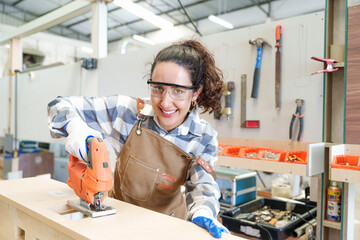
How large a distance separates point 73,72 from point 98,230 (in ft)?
8.78

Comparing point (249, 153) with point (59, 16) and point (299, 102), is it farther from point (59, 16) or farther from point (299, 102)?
point (59, 16)

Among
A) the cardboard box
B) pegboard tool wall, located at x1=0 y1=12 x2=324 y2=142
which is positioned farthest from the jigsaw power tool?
the cardboard box

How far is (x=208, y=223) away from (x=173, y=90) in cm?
50

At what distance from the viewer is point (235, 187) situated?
1.96 meters

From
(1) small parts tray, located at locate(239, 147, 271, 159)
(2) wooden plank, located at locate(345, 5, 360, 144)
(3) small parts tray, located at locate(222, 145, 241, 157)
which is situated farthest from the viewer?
(3) small parts tray, located at locate(222, 145, 241, 157)

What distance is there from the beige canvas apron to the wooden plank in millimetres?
870

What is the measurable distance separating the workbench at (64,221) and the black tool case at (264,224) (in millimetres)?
709

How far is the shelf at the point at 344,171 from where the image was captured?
1.23 meters

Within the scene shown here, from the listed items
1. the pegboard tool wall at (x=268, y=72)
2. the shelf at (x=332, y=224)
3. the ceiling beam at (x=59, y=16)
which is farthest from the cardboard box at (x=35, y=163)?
the shelf at (x=332, y=224)

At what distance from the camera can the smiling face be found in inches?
43.0

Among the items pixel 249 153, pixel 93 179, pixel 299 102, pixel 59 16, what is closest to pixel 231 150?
pixel 249 153

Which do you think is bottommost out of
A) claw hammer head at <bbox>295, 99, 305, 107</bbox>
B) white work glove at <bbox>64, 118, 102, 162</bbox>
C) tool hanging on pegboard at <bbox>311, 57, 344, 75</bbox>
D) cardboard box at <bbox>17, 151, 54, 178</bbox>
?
cardboard box at <bbox>17, 151, 54, 178</bbox>

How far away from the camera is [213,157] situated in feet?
4.01

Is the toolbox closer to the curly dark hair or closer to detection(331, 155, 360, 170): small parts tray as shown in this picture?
detection(331, 155, 360, 170): small parts tray
